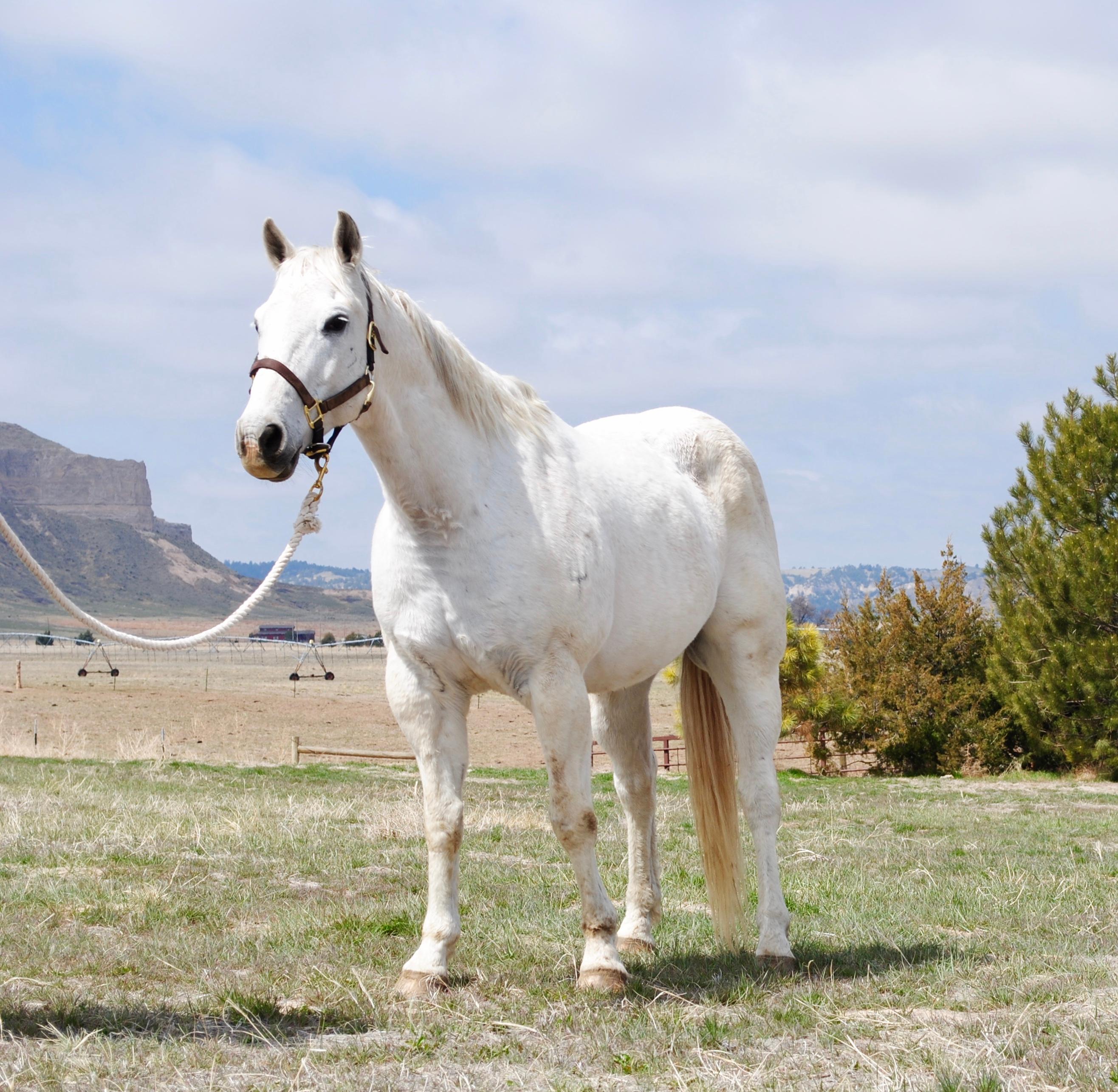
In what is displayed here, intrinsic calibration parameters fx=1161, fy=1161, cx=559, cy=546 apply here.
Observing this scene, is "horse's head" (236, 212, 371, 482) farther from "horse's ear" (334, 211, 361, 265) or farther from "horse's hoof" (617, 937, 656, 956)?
"horse's hoof" (617, 937, 656, 956)

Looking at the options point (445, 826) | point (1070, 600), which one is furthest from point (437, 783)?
point (1070, 600)

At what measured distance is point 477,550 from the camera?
14.8 ft

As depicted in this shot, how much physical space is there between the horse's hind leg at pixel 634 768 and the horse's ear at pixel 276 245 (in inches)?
107

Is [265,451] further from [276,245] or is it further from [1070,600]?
[1070,600]

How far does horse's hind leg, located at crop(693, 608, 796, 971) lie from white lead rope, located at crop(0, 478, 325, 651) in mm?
2272

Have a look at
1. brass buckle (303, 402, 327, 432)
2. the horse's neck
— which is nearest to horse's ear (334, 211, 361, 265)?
the horse's neck

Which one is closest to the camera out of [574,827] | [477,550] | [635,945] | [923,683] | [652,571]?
[477,550]

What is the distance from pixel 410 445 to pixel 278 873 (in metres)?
3.92

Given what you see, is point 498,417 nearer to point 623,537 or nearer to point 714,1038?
point 623,537

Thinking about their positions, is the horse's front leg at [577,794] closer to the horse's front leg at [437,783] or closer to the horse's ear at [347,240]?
the horse's front leg at [437,783]

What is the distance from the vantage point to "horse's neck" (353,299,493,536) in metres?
4.55

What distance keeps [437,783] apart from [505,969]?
89cm

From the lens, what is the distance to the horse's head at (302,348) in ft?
12.8

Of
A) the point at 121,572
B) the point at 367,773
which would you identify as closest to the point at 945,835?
the point at 367,773
